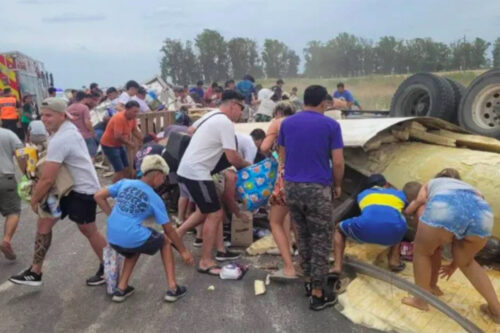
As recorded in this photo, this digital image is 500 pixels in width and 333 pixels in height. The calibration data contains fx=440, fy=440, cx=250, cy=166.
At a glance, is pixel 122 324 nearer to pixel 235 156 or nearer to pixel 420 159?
pixel 235 156

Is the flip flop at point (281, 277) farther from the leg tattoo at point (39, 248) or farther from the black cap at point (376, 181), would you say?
the leg tattoo at point (39, 248)

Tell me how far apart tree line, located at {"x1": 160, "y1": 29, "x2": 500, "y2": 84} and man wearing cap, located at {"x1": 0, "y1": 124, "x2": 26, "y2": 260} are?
6496cm

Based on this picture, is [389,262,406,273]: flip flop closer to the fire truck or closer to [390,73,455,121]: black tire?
[390,73,455,121]: black tire

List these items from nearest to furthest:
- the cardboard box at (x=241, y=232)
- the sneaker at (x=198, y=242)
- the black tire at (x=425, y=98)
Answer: the cardboard box at (x=241, y=232)
the sneaker at (x=198, y=242)
the black tire at (x=425, y=98)

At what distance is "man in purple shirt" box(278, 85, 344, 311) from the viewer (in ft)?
11.6

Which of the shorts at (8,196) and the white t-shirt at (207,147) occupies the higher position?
the white t-shirt at (207,147)

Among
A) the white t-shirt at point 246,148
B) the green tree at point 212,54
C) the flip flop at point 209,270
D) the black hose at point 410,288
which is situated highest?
the green tree at point 212,54

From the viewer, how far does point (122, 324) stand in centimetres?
349

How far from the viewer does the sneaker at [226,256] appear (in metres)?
4.79

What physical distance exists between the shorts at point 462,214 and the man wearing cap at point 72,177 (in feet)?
9.48

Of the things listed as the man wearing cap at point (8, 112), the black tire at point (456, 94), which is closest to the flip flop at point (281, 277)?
the black tire at point (456, 94)

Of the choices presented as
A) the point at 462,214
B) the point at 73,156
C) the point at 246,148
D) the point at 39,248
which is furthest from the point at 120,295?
the point at 462,214

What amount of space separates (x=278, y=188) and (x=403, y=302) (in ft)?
4.89

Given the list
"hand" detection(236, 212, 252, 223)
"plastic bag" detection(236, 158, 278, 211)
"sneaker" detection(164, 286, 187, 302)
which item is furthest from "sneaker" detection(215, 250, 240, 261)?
"sneaker" detection(164, 286, 187, 302)
